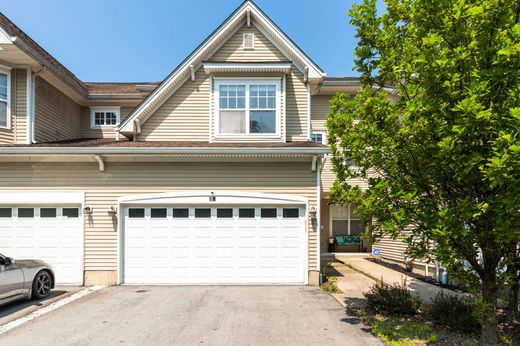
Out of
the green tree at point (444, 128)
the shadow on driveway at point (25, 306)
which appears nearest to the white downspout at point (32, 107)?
the shadow on driveway at point (25, 306)

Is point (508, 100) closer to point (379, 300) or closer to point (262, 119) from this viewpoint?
point (379, 300)

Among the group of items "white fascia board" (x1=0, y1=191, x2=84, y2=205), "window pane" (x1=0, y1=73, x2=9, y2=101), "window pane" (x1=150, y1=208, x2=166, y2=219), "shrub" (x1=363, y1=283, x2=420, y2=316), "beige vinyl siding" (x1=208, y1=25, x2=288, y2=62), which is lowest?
"shrub" (x1=363, y1=283, x2=420, y2=316)

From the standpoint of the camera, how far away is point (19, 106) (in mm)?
10656

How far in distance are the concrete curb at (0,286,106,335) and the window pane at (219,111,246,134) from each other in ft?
21.8

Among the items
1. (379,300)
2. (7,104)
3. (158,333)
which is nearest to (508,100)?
(379,300)

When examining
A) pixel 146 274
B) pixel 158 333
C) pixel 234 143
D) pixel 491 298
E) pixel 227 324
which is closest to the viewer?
pixel 491 298

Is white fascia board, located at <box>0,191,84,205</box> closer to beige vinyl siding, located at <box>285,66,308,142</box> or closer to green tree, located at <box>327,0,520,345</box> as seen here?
beige vinyl siding, located at <box>285,66,308,142</box>

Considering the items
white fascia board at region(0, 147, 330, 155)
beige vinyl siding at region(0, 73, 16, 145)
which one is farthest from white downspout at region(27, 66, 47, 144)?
white fascia board at region(0, 147, 330, 155)

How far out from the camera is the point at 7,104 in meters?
10.5

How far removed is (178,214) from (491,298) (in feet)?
26.7

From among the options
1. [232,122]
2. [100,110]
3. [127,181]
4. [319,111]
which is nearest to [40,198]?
[127,181]

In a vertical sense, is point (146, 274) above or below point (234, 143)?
below

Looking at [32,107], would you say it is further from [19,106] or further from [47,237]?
[47,237]

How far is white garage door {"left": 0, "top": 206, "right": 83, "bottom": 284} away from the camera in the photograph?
932 cm
